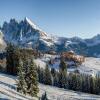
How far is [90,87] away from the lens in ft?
620

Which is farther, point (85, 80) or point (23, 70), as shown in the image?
point (85, 80)

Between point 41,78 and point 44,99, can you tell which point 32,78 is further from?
point 41,78

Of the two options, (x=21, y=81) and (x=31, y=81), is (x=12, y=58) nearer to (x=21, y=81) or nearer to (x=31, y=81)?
(x=31, y=81)

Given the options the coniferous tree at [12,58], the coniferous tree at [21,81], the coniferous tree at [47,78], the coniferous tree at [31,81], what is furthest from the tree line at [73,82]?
the coniferous tree at [21,81]

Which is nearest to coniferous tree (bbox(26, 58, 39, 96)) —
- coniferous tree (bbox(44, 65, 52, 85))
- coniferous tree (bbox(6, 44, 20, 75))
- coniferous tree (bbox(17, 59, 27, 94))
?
coniferous tree (bbox(17, 59, 27, 94))

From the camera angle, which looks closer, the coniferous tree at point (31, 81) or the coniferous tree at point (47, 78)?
the coniferous tree at point (31, 81)

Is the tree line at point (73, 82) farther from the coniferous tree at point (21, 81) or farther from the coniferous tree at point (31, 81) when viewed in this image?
the coniferous tree at point (21, 81)

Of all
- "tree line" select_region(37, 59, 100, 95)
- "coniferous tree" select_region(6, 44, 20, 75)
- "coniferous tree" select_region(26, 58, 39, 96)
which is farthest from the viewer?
"coniferous tree" select_region(6, 44, 20, 75)

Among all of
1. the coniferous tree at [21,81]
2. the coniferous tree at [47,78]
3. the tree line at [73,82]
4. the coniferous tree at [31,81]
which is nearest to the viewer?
the coniferous tree at [21,81]

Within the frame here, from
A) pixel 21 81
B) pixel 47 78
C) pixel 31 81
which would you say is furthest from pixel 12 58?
pixel 21 81

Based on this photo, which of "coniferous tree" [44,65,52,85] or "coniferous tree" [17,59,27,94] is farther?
"coniferous tree" [44,65,52,85]

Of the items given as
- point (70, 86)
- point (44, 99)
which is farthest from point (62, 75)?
point (44, 99)

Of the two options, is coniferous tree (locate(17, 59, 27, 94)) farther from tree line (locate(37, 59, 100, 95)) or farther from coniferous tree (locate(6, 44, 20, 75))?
tree line (locate(37, 59, 100, 95))

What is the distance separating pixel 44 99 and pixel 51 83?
12838 cm
